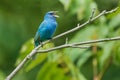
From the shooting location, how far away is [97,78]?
13.9 feet

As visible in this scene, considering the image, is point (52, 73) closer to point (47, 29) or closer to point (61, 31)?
point (47, 29)

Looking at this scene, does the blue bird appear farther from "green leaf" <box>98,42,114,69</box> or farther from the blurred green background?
"green leaf" <box>98,42,114,69</box>

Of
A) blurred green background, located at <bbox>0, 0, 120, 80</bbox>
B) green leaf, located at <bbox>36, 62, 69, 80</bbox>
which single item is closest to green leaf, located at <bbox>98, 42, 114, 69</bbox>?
blurred green background, located at <bbox>0, 0, 120, 80</bbox>

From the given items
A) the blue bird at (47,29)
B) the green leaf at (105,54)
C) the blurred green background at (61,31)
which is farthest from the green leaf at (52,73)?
the green leaf at (105,54)

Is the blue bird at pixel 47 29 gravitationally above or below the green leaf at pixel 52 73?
above

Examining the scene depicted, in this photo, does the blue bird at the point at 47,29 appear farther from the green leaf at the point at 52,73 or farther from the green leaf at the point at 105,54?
the green leaf at the point at 105,54

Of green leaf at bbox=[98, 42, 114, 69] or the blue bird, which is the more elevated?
the blue bird

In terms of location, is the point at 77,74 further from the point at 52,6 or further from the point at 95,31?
the point at 52,6

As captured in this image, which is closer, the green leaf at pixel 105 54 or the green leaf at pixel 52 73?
the green leaf at pixel 52 73

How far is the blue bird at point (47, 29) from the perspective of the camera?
432 cm

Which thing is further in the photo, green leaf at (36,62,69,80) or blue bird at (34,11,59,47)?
blue bird at (34,11,59,47)

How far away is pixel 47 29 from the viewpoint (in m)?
4.53

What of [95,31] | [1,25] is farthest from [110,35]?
[1,25]

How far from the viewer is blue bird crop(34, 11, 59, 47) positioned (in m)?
4.32
